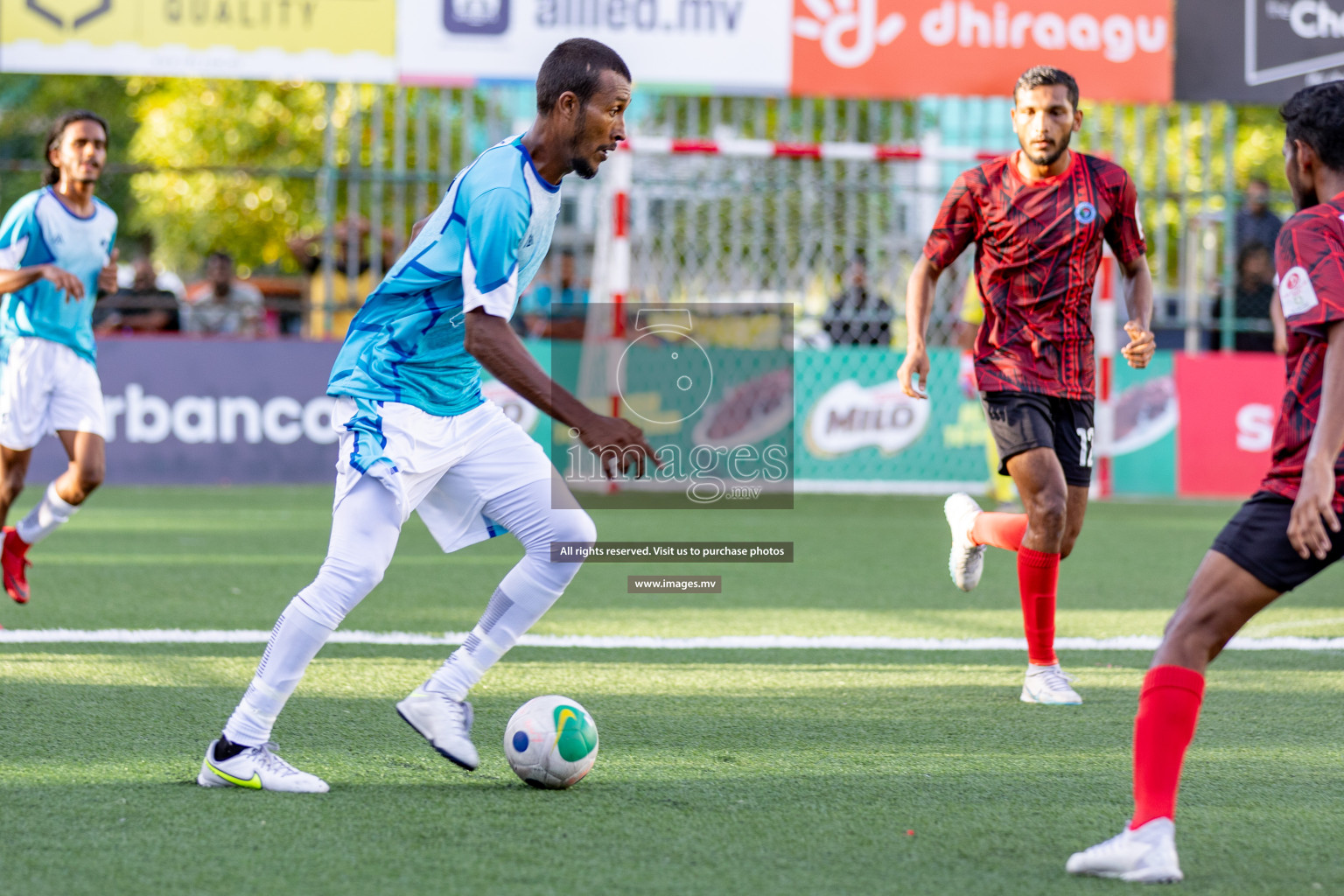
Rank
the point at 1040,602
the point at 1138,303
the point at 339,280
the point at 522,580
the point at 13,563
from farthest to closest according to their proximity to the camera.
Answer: the point at 339,280 < the point at 13,563 < the point at 1138,303 < the point at 1040,602 < the point at 522,580

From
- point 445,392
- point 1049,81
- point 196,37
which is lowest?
point 445,392

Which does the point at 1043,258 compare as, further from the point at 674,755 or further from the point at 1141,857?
the point at 1141,857

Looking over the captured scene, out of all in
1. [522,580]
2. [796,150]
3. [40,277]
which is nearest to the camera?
[522,580]

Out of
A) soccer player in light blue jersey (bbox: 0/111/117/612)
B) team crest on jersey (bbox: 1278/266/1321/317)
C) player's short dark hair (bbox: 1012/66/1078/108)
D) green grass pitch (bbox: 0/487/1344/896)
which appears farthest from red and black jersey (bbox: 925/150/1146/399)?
soccer player in light blue jersey (bbox: 0/111/117/612)

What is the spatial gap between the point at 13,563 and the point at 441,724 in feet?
12.4

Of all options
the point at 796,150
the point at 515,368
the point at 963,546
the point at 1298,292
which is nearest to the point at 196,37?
the point at 796,150

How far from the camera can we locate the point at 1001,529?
588cm

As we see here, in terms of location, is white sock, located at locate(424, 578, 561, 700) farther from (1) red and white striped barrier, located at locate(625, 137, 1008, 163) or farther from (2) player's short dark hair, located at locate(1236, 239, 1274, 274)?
(2) player's short dark hair, located at locate(1236, 239, 1274, 274)

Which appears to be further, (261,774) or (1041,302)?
(1041,302)

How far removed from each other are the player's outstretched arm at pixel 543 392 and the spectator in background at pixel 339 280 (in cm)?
1000

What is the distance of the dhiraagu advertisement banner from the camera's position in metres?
13.0

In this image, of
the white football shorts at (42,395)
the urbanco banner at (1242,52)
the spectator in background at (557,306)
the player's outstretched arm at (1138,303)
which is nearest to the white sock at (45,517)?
the white football shorts at (42,395)

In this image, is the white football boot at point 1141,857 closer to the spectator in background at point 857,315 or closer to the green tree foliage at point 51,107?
the spectator in background at point 857,315

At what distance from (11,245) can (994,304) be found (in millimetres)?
4423
